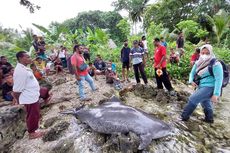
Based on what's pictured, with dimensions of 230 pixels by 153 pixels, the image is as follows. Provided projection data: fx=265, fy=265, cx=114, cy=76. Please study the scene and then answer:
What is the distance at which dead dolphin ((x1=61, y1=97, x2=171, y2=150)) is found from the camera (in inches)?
187

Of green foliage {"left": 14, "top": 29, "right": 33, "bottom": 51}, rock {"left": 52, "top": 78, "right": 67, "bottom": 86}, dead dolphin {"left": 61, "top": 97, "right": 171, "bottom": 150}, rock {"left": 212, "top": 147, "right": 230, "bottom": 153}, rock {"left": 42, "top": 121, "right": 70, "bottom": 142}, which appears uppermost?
green foliage {"left": 14, "top": 29, "right": 33, "bottom": 51}

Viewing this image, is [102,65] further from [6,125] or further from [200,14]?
[200,14]

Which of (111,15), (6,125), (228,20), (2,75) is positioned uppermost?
(111,15)

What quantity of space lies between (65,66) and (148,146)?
826 centimetres

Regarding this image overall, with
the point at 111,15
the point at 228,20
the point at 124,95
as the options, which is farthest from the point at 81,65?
the point at 111,15

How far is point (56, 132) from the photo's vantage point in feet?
18.5

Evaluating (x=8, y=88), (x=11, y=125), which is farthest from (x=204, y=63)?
(x=8, y=88)

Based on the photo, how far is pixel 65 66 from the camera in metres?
12.2

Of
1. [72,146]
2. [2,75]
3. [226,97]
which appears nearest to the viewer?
[72,146]

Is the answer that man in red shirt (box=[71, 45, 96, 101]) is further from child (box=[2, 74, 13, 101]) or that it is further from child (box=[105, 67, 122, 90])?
child (box=[2, 74, 13, 101])

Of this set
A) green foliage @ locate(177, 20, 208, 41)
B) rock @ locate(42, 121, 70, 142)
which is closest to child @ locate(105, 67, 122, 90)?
rock @ locate(42, 121, 70, 142)

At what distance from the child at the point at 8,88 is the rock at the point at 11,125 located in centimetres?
76

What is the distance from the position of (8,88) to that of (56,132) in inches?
113

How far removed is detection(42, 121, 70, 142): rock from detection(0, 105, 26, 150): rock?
0.90 meters
